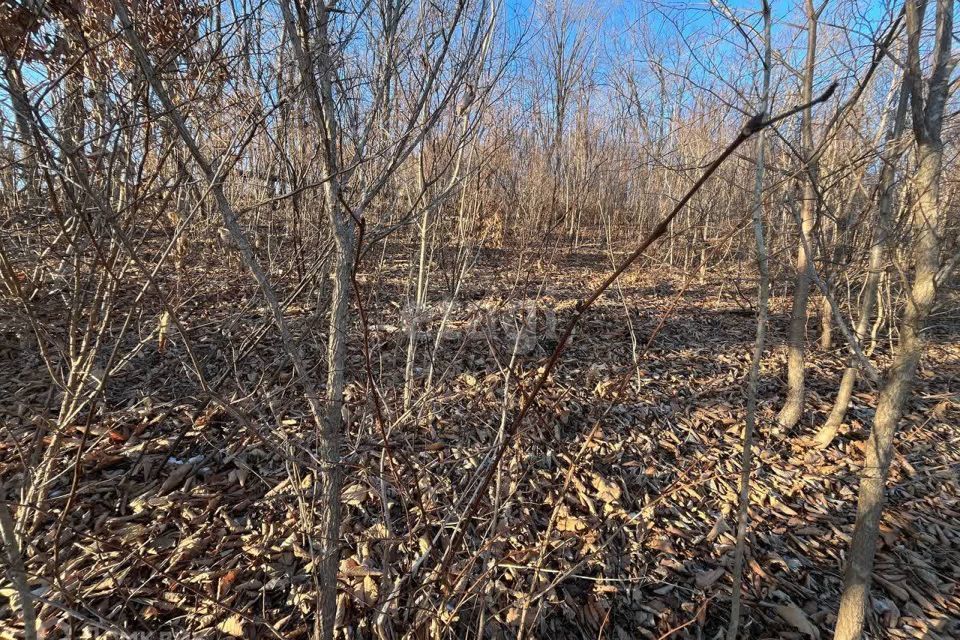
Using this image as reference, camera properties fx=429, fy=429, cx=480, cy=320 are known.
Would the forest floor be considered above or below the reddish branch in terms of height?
below

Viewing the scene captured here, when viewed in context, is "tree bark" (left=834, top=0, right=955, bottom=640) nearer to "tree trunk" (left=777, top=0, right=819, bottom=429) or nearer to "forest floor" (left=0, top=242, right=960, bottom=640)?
"forest floor" (left=0, top=242, right=960, bottom=640)

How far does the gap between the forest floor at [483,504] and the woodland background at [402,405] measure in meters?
0.02

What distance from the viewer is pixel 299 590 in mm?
1859

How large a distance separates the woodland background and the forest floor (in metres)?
0.02

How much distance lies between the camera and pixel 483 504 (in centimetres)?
236

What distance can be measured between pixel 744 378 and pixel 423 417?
3.04 metres

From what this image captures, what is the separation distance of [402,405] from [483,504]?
89 centimetres

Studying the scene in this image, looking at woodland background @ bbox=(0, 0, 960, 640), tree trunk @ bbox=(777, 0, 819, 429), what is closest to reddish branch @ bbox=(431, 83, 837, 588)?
woodland background @ bbox=(0, 0, 960, 640)

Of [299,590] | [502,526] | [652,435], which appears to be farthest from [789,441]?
[299,590]

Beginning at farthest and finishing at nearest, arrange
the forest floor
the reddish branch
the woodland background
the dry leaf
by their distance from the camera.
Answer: the dry leaf, the forest floor, the woodland background, the reddish branch

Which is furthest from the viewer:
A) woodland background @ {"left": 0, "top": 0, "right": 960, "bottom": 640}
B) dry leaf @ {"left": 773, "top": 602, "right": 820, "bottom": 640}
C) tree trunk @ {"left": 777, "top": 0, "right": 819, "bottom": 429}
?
tree trunk @ {"left": 777, "top": 0, "right": 819, "bottom": 429}

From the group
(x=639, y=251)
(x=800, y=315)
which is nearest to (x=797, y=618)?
(x=800, y=315)

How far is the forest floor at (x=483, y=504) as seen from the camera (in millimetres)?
1717

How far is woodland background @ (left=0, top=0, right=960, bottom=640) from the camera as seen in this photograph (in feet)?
3.61
